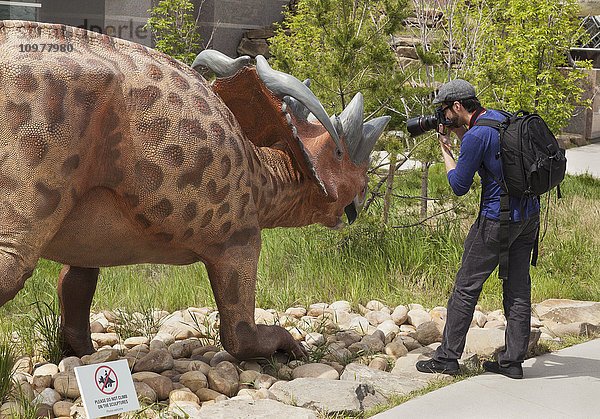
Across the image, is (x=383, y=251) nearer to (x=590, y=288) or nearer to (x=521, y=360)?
(x=590, y=288)

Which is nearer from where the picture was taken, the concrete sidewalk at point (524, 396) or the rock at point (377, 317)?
the concrete sidewalk at point (524, 396)

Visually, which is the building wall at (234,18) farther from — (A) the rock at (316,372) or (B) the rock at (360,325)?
Result: (A) the rock at (316,372)

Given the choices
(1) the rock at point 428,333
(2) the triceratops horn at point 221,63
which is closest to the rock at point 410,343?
(1) the rock at point 428,333

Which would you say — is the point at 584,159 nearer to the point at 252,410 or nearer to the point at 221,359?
the point at 221,359

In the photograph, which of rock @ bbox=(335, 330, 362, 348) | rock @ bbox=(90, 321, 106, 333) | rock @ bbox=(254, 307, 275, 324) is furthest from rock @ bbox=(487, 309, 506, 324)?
rock @ bbox=(90, 321, 106, 333)

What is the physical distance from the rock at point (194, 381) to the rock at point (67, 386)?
535mm

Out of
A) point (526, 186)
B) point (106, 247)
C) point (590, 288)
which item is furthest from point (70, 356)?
point (590, 288)

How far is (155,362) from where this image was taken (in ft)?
12.4

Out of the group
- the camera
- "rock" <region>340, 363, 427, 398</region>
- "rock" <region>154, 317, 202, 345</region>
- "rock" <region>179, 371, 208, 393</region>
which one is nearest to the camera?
"rock" <region>179, 371, 208, 393</region>

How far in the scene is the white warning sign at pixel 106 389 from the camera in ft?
9.64

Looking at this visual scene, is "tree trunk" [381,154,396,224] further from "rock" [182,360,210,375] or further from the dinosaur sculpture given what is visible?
"rock" [182,360,210,375]

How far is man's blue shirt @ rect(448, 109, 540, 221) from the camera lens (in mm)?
3779

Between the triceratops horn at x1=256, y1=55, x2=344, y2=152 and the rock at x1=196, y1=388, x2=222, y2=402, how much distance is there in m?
1.43

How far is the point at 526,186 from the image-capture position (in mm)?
3766
